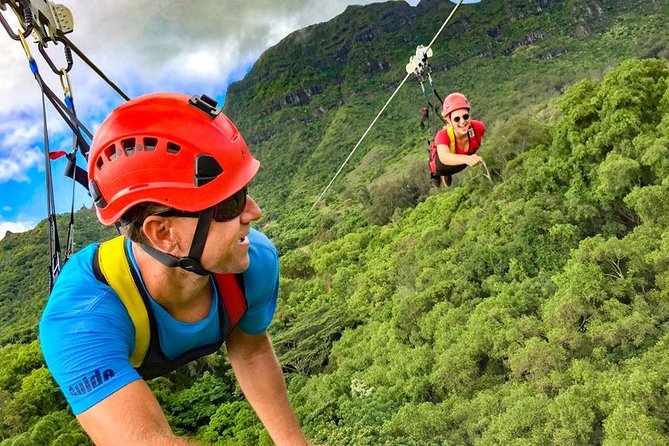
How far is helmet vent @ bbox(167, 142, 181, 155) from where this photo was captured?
1.26 m

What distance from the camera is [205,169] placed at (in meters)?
1.26

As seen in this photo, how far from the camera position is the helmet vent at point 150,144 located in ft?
4.11

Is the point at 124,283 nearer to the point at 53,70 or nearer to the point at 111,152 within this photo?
the point at 111,152

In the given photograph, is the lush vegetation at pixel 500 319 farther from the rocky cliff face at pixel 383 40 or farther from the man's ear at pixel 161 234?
the rocky cliff face at pixel 383 40

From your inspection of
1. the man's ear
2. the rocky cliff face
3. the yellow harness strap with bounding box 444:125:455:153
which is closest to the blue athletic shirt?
the man's ear

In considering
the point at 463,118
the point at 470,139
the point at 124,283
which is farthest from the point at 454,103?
the point at 124,283

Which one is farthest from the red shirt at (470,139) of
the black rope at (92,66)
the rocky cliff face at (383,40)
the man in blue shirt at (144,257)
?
the rocky cliff face at (383,40)

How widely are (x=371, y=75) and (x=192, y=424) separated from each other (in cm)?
12204

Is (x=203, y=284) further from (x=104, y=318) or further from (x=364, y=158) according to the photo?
(x=364, y=158)

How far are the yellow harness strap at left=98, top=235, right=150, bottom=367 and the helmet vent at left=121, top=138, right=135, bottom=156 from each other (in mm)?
263

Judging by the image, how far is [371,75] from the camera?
5384 inches

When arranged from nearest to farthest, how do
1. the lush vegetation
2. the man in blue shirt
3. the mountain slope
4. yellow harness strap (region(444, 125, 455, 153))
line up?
Answer: the man in blue shirt, yellow harness strap (region(444, 125, 455, 153)), the lush vegetation, the mountain slope

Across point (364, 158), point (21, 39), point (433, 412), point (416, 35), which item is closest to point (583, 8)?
point (416, 35)

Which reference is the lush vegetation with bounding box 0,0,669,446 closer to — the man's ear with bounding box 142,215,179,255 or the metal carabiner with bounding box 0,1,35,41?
the man's ear with bounding box 142,215,179,255
